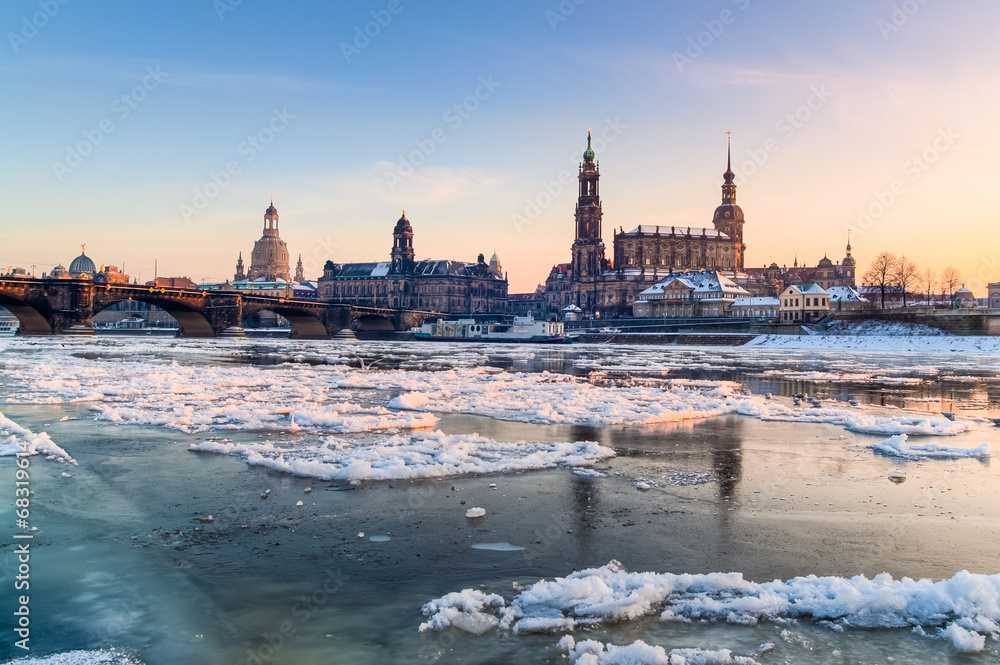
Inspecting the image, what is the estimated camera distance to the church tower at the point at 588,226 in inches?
6043

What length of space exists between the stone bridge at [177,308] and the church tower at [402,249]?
6183 centimetres

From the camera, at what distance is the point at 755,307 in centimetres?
11738

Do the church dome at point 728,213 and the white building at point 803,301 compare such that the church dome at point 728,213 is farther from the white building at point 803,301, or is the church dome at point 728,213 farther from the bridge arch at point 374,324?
the bridge arch at point 374,324

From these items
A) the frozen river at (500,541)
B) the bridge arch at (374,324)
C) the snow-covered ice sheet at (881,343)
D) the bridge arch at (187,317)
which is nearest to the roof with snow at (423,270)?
the bridge arch at (374,324)

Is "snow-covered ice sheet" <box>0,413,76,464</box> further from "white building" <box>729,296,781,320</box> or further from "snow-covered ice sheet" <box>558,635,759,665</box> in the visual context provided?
"white building" <box>729,296,781,320</box>

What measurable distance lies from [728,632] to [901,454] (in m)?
7.99

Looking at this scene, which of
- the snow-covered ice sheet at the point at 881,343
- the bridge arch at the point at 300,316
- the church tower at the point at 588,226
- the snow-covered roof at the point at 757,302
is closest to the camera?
the snow-covered ice sheet at the point at 881,343

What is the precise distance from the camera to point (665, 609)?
4934mm

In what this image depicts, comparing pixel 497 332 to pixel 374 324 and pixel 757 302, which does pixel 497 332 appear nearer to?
pixel 374 324

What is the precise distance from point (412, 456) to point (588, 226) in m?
149

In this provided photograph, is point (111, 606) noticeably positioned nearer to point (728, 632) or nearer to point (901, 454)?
point (728, 632)

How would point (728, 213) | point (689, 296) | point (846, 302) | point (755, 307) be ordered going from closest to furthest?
point (846, 302)
point (755, 307)
point (689, 296)
point (728, 213)

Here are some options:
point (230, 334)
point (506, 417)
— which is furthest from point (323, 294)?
point (506, 417)

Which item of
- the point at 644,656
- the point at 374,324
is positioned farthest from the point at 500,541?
the point at 374,324
